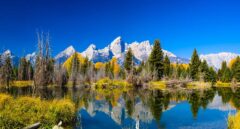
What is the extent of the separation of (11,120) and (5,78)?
225 ft

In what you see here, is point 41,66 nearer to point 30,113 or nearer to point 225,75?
point 30,113

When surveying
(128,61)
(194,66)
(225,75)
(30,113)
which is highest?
(128,61)

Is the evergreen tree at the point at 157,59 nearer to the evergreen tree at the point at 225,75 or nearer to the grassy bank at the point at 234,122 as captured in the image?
the evergreen tree at the point at 225,75

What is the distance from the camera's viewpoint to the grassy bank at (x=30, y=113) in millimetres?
15258

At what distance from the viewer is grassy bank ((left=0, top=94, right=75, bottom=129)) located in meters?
15.3

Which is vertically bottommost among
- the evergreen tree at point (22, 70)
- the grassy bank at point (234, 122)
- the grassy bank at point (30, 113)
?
the grassy bank at point (234, 122)

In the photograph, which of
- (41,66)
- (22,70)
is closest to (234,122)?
(41,66)

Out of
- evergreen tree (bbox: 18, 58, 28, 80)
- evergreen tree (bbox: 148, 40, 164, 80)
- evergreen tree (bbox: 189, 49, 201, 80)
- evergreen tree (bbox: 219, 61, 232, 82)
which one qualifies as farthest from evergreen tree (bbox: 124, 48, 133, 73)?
evergreen tree (bbox: 219, 61, 232, 82)

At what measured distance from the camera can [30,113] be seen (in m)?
17.6

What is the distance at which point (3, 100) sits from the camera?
18.8m

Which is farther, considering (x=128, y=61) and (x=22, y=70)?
(x=22, y=70)

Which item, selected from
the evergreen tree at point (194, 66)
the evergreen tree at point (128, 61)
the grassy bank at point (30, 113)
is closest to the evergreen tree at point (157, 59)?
the evergreen tree at point (128, 61)

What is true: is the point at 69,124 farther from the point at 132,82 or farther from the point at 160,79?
the point at 160,79

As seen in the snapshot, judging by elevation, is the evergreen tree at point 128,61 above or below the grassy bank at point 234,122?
above
